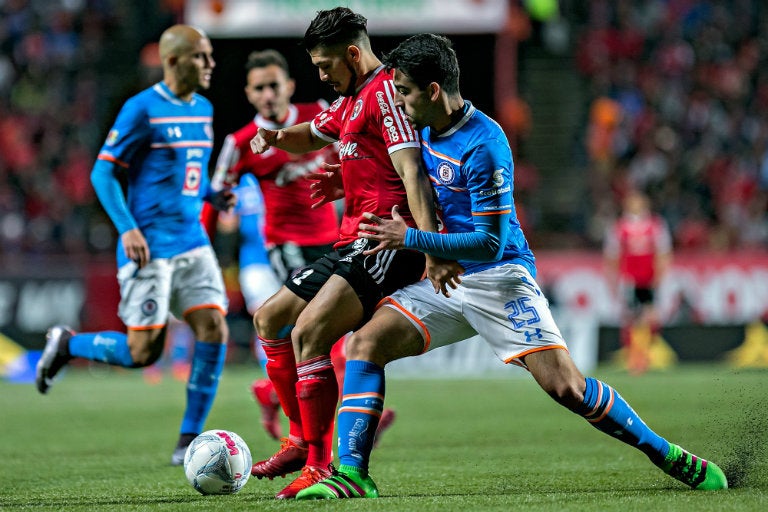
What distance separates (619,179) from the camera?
18484 millimetres

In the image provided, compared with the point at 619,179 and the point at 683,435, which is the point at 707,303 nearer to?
the point at 619,179

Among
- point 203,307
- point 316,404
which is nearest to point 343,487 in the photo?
point 316,404

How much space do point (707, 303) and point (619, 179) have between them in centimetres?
361

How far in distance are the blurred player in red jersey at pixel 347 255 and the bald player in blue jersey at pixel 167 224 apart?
1.52 metres

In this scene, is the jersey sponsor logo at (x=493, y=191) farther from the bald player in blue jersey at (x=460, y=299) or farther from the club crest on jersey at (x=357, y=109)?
the club crest on jersey at (x=357, y=109)

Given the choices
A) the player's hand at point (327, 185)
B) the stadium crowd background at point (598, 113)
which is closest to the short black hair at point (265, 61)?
the player's hand at point (327, 185)

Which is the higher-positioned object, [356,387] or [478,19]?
[478,19]

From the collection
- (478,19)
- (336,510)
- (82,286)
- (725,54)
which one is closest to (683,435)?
(336,510)

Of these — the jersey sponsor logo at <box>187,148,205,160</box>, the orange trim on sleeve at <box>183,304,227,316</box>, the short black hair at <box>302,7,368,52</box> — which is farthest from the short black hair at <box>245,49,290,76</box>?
the short black hair at <box>302,7,368,52</box>

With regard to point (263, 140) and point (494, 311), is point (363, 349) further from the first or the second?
point (263, 140)

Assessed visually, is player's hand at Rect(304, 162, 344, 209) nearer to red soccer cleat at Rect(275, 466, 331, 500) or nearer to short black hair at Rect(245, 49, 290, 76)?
red soccer cleat at Rect(275, 466, 331, 500)

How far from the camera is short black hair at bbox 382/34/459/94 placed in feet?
15.7

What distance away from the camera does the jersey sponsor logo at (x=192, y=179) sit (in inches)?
279

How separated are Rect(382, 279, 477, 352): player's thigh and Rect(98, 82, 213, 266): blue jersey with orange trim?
87.0 inches
